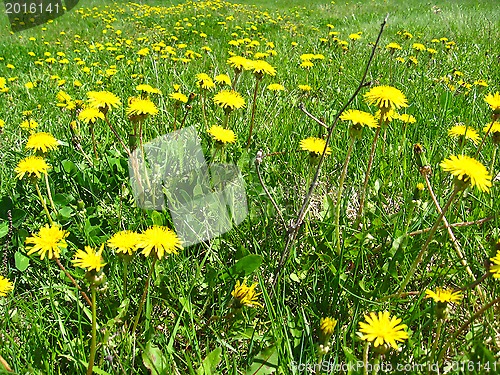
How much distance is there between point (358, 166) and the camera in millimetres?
1965

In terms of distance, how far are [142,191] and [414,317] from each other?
1082 millimetres

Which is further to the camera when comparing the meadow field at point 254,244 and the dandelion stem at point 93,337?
the meadow field at point 254,244

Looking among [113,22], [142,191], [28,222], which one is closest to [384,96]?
[142,191]

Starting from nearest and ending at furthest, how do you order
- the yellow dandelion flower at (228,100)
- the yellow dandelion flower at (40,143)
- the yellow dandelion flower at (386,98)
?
the yellow dandelion flower at (386,98) → the yellow dandelion flower at (40,143) → the yellow dandelion flower at (228,100)

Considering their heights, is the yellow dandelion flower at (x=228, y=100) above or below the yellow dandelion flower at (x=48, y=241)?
above

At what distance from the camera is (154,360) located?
3.37ft

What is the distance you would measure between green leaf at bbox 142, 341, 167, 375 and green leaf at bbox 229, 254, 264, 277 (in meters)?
0.36

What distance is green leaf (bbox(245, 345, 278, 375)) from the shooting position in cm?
106

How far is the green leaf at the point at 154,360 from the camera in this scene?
1.01 metres


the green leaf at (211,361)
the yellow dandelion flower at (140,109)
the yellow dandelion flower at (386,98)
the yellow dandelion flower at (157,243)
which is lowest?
the green leaf at (211,361)

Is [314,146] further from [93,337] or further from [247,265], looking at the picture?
[93,337]
